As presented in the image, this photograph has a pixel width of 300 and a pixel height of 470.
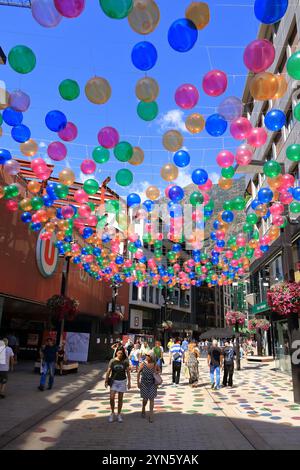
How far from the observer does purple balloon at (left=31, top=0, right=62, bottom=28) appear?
498 centimetres

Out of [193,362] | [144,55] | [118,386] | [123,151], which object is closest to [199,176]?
[123,151]

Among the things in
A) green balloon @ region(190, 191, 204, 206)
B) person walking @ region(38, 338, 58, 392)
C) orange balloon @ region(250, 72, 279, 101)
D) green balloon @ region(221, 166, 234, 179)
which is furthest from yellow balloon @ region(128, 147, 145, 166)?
person walking @ region(38, 338, 58, 392)

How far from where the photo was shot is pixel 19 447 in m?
5.59

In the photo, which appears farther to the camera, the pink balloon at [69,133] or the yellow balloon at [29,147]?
the yellow balloon at [29,147]

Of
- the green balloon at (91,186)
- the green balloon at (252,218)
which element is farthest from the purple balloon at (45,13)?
the green balloon at (252,218)

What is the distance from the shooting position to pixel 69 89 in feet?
20.8

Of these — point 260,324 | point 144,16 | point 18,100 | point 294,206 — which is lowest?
point 260,324

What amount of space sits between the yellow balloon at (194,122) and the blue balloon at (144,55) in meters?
1.87

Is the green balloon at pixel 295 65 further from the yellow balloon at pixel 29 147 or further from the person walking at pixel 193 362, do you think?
the person walking at pixel 193 362

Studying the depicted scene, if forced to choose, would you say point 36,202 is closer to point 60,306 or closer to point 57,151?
point 57,151

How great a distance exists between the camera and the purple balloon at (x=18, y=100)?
703 cm

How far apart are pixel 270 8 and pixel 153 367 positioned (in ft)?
22.7

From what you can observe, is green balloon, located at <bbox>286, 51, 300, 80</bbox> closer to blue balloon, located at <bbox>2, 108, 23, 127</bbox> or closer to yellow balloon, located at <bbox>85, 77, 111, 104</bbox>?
yellow balloon, located at <bbox>85, 77, 111, 104</bbox>
